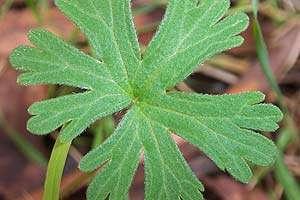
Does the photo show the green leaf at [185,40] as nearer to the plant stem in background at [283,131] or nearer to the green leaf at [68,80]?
the green leaf at [68,80]

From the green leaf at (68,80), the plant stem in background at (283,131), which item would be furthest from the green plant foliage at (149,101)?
the plant stem in background at (283,131)

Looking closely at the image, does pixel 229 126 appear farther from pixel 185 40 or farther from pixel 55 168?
pixel 55 168

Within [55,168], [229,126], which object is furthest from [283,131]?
[55,168]

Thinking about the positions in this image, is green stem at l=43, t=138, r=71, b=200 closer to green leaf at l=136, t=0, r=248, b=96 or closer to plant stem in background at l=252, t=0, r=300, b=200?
green leaf at l=136, t=0, r=248, b=96

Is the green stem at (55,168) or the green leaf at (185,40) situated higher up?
the green leaf at (185,40)

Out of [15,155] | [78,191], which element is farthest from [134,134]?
[15,155]

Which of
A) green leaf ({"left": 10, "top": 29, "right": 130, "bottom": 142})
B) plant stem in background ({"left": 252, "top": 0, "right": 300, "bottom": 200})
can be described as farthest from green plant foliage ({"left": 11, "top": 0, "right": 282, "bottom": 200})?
plant stem in background ({"left": 252, "top": 0, "right": 300, "bottom": 200})
